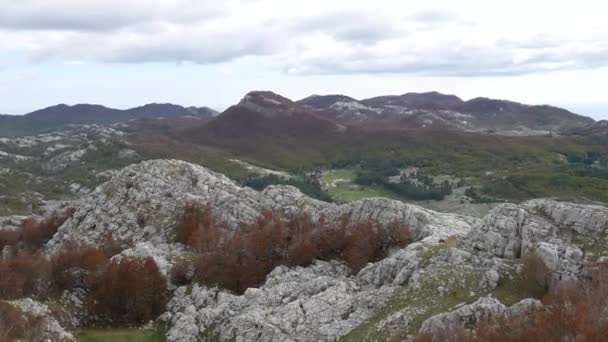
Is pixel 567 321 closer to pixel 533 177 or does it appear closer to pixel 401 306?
pixel 401 306

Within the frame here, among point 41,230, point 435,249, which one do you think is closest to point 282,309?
point 435,249

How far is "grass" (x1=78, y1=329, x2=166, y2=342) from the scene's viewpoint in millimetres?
46969

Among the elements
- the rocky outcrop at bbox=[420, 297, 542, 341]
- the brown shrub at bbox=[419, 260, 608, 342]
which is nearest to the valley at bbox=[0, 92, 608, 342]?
the rocky outcrop at bbox=[420, 297, 542, 341]

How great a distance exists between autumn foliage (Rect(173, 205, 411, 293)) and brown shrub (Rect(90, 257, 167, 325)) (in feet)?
14.4

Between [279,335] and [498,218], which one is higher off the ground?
[498,218]

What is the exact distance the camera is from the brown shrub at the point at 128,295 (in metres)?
51.3

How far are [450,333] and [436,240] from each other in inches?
707

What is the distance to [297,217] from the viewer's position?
67.5 meters

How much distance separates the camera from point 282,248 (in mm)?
59281

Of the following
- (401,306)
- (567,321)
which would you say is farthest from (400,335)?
(567,321)

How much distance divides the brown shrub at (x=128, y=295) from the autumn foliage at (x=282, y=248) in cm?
Answer: 438

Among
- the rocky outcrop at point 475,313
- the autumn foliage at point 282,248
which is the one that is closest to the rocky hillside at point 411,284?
the rocky outcrop at point 475,313

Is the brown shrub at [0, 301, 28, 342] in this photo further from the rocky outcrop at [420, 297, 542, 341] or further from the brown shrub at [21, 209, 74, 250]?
the brown shrub at [21, 209, 74, 250]

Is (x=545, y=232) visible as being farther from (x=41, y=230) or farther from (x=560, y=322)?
(x=41, y=230)
